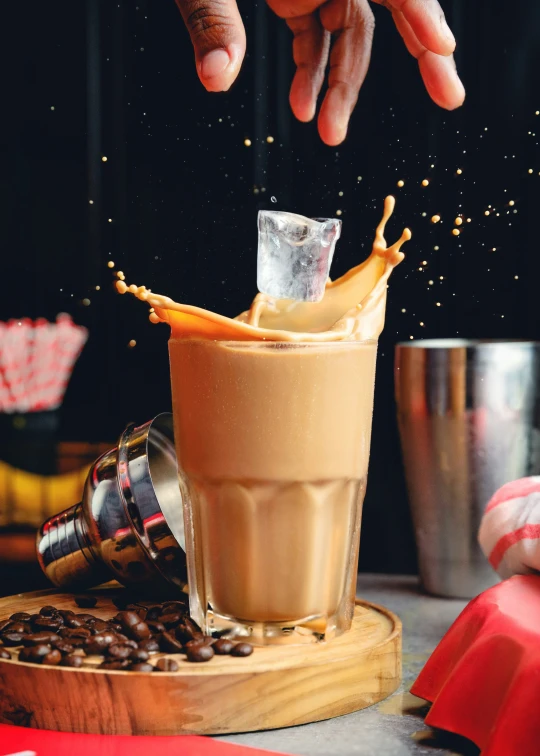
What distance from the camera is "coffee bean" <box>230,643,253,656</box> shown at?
0.93 meters

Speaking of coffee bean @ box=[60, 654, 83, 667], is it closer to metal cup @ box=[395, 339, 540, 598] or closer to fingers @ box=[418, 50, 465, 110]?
metal cup @ box=[395, 339, 540, 598]

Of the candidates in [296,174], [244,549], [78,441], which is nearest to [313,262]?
[244,549]

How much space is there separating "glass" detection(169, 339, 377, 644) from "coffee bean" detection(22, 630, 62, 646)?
173 millimetres

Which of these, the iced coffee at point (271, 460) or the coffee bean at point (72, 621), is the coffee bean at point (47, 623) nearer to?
the coffee bean at point (72, 621)

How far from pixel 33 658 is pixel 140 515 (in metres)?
0.26

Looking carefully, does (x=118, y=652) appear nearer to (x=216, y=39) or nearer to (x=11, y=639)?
(x=11, y=639)

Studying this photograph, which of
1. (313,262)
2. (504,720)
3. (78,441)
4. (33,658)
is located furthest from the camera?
(78,441)

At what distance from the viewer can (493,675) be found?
0.85m

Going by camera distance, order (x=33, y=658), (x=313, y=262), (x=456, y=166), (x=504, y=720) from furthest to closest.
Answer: (x=456, y=166) → (x=313, y=262) → (x=33, y=658) → (x=504, y=720)

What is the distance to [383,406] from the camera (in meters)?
1.59

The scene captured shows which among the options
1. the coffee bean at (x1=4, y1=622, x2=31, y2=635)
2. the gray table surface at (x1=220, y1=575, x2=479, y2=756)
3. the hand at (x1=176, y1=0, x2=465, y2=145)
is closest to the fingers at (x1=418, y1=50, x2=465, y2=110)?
the hand at (x1=176, y1=0, x2=465, y2=145)

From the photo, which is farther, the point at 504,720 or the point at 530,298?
the point at 530,298

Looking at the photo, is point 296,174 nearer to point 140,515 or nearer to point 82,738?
point 140,515

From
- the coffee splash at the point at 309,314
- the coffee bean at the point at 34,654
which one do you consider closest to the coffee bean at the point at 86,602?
the coffee bean at the point at 34,654
